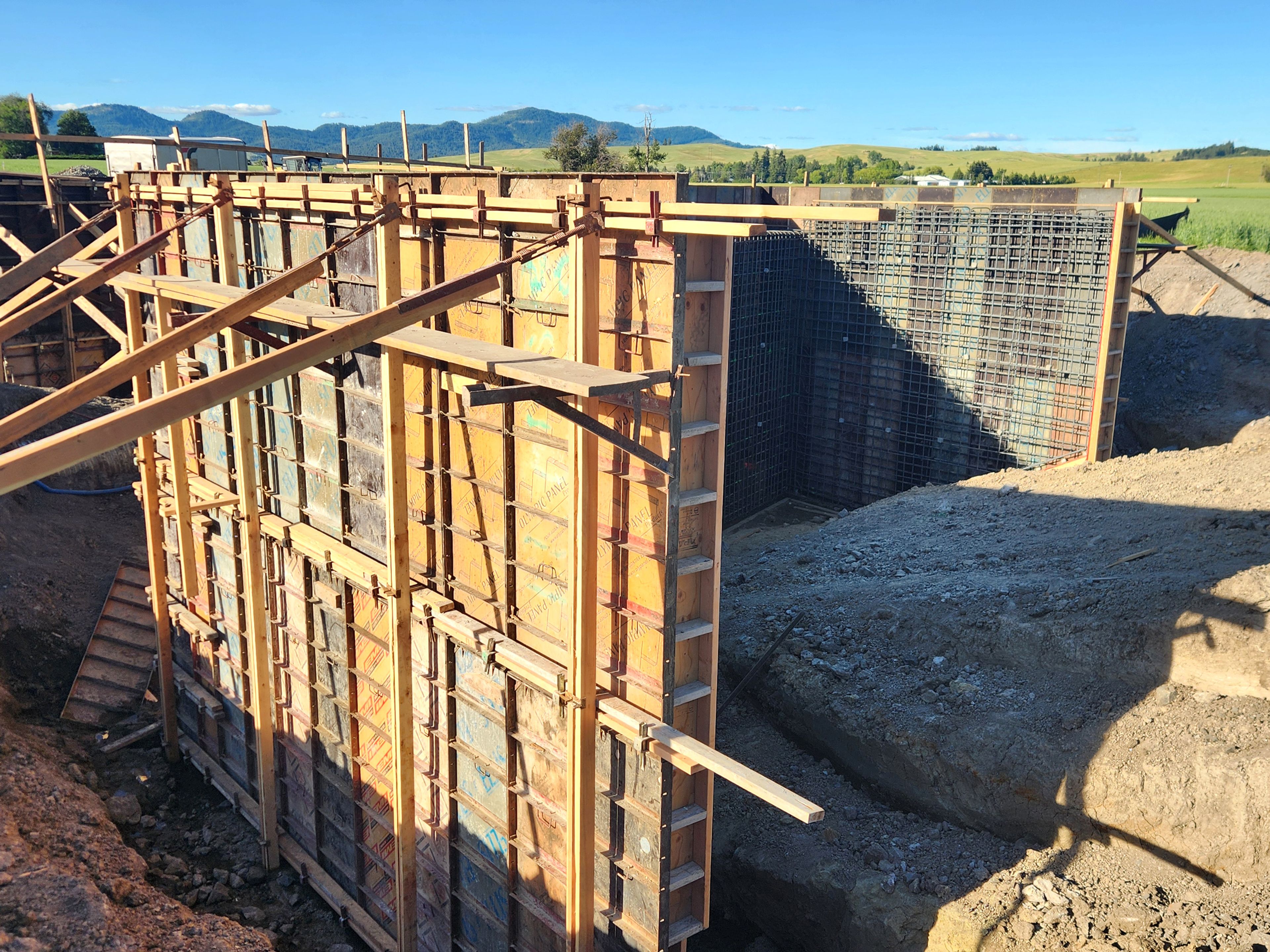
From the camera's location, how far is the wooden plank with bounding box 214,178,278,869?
9.41 m

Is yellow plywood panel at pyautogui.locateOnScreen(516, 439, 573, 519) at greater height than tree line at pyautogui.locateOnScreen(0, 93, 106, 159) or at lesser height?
lesser

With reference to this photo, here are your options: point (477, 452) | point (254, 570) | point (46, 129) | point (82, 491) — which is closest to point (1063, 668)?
point (477, 452)

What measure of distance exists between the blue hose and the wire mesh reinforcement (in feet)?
32.1

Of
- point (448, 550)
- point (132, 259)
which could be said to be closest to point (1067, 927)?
point (448, 550)

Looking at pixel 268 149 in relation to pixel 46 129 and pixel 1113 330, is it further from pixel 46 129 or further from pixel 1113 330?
pixel 46 129

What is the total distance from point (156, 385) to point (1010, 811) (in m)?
10.1

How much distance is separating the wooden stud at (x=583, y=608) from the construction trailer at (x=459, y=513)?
2cm

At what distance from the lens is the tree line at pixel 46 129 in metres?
51.3

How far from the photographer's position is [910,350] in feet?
57.2

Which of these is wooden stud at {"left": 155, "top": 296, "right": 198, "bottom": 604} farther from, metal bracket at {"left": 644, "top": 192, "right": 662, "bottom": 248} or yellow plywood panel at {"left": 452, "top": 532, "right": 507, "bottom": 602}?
metal bracket at {"left": 644, "top": 192, "right": 662, "bottom": 248}

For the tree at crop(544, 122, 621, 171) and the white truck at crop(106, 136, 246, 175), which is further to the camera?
the tree at crop(544, 122, 621, 171)

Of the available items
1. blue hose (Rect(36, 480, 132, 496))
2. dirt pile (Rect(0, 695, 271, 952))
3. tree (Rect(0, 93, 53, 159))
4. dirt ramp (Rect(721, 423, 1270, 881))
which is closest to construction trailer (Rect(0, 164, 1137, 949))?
dirt pile (Rect(0, 695, 271, 952))

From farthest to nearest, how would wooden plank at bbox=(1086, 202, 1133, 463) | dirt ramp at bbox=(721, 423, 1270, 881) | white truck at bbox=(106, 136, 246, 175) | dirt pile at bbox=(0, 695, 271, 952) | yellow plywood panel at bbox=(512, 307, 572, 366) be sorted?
1. white truck at bbox=(106, 136, 246, 175)
2. wooden plank at bbox=(1086, 202, 1133, 463)
3. dirt ramp at bbox=(721, 423, 1270, 881)
4. dirt pile at bbox=(0, 695, 271, 952)
5. yellow plywood panel at bbox=(512, 307, 572, 366)

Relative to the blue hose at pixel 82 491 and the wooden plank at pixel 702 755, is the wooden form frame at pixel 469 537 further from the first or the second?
the blue hose at pixel 82 491
